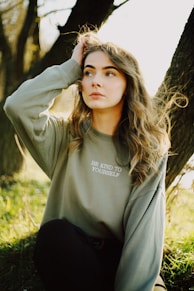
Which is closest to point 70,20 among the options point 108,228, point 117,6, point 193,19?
point 117,6

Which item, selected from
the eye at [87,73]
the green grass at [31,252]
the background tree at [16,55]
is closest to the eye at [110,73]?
the eye at [87,73]

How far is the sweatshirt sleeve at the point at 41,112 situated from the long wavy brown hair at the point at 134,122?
0.45 feet

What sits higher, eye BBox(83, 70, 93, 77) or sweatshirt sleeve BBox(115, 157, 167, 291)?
eye BBox(83, 70, 93, 77)

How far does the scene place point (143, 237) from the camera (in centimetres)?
231

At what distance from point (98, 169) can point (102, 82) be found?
0.55 meters

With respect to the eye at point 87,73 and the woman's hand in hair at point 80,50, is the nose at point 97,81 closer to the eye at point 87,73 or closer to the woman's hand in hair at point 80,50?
the eye at point 87,73

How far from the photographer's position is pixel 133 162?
2428 mm

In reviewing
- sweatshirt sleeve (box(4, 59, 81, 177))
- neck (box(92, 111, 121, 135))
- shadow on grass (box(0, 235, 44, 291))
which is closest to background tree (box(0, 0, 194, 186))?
neck (box(92, 111, 121, 135))

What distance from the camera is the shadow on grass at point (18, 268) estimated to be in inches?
111

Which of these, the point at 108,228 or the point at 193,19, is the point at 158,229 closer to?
the point at 108,228

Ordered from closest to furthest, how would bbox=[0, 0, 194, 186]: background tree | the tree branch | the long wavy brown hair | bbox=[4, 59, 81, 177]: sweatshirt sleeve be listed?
1. bbox=[4, 59, 81, 177]: sweatshirt sleeve
2. the long wavy brown hair
3. bbox=[0, 0, 194, 186]: background tree
4. the tree branch

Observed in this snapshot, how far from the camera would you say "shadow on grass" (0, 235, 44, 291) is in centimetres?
283

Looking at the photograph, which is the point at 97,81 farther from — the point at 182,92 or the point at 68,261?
the point at 68,261

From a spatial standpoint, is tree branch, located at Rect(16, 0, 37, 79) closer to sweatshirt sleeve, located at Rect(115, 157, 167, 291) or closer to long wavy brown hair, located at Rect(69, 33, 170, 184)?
long wavy brown hair, located at Rect(69, 33, 170, 184)
